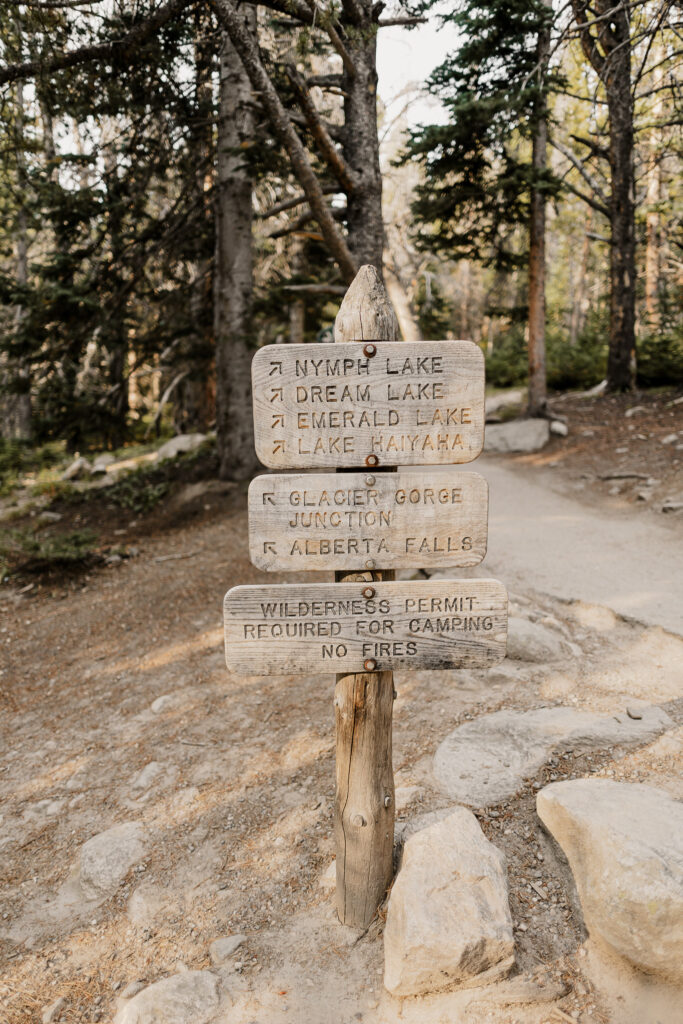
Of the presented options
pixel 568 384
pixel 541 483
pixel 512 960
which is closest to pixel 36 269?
pixel 541 483

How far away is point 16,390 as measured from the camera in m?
10.2

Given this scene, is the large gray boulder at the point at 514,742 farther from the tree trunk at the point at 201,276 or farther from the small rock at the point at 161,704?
the tree trunk at the point at 201,276

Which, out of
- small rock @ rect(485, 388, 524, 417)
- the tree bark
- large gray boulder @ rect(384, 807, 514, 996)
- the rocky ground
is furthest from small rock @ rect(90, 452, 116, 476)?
large gray boulder @ rect(384, 807, 514, 996)

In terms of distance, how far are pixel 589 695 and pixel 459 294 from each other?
75.4 ft

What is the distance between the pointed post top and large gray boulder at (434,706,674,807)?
97.8 inches

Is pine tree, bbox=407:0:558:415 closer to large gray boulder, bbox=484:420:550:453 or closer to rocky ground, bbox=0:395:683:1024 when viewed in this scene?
large gray boulder, bbox=484:420:550:453

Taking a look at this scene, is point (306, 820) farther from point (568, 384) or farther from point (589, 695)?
point (568, 384)

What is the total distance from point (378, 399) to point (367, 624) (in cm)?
89

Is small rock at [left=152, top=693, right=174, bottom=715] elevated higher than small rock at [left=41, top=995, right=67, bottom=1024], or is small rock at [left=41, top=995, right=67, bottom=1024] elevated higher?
small rock at [left=152, top=693, right=174, bottom=715]

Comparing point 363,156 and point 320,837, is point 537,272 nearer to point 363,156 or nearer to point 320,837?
point 363,156

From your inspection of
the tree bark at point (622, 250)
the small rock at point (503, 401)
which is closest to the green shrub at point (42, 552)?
the small rock at point (503, 401)

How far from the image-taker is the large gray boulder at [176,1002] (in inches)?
100

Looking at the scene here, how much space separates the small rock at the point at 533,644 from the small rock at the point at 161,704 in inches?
107

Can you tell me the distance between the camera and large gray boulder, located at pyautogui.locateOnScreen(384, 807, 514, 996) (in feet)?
8.18
